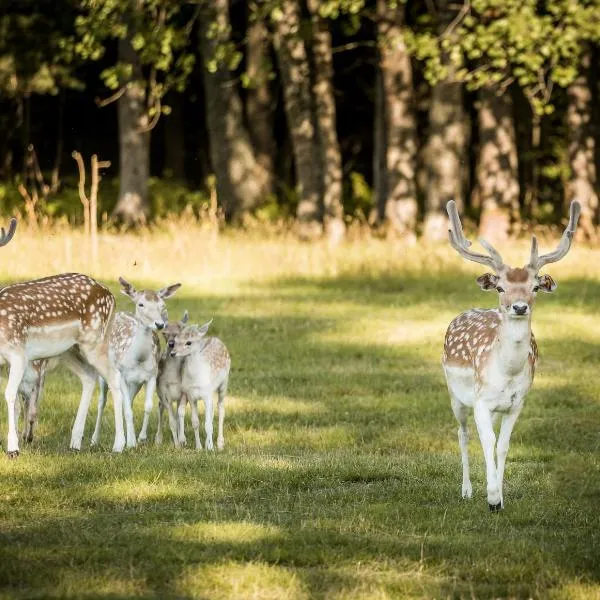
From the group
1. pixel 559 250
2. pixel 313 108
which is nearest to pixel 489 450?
pixel 559 250

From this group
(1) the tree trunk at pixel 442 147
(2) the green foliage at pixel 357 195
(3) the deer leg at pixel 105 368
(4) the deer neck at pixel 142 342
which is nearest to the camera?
(3) the deer leg at pixel 105 368

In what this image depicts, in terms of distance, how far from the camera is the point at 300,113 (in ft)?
77.6

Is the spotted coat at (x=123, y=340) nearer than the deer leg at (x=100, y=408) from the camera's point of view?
No

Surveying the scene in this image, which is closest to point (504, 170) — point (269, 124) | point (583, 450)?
point (269, 124)

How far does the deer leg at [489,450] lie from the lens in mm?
8375

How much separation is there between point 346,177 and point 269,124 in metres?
5.53

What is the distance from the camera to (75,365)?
1095cm

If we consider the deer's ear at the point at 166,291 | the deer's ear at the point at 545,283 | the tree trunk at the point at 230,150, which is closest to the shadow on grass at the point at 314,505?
the deer's ear at the point at 166,291

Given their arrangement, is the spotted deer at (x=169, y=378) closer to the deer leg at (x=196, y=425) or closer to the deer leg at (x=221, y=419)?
the deer leg at (x=196, y=425)

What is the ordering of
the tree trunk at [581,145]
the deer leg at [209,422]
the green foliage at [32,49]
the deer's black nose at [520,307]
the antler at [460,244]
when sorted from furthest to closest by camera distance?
the green foliage at [32,49], the tree trunk at [581,145], the deer leg at [209,422], the antler at [460,244], the deer's black nose at [520,307]

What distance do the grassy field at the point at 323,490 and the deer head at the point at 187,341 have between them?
67 cm

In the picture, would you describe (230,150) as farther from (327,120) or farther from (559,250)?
(559,250)

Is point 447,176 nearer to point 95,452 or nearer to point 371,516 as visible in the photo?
point 95,452

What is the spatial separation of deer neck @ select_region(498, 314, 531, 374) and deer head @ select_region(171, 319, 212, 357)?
2812mm
